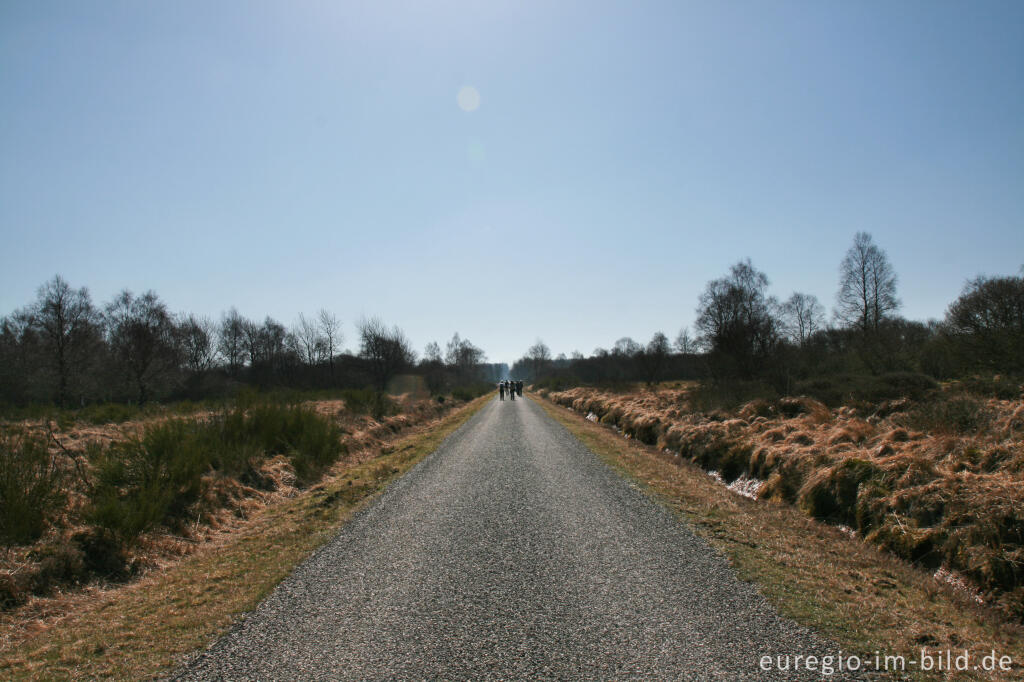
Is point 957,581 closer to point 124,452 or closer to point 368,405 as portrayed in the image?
point 124,452

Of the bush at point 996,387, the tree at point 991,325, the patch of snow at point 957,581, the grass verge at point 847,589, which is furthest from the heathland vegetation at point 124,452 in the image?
the tree at point 991,325

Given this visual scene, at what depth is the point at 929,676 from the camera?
3.17 m

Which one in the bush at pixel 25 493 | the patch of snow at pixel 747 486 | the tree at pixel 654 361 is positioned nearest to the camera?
the bush at pixel 25 493

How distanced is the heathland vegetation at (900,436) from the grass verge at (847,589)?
1.32 ft

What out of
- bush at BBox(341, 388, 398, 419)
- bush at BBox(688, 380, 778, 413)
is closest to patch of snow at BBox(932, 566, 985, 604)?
bush at BBox(688, 380, 778, 413)

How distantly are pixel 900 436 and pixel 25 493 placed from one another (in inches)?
522

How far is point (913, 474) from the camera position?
21.8 ft

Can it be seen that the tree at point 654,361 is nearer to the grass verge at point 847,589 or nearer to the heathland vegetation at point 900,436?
the heathland vegetation at point 900,436

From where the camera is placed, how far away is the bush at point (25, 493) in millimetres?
5691

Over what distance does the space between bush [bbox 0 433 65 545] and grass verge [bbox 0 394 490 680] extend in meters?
1.47

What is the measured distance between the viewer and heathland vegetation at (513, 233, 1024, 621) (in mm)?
5297

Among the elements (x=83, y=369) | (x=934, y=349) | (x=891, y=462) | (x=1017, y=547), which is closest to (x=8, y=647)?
(x=1017, y=547)

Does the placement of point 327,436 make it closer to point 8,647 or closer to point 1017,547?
point 8,647

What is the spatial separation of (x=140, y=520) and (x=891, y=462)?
35.1 feet
